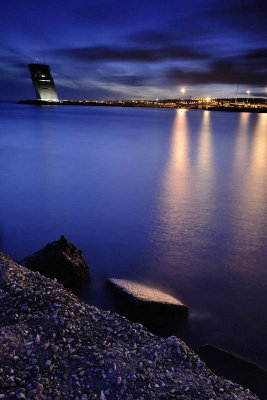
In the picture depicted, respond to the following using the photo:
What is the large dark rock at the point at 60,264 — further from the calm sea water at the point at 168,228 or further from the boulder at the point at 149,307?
the boulder at the point at 149,307

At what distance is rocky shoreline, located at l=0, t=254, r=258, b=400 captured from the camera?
3.07 m

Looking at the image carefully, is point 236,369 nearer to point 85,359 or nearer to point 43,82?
point 85,359

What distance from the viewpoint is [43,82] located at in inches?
5797

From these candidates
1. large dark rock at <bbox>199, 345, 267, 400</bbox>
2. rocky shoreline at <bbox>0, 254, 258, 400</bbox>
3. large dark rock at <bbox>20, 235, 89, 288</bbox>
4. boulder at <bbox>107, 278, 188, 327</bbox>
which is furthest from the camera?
large dark rock at <bbox>20, 235, 89, 288</bbox>

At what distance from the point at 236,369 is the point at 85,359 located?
211 centimetres

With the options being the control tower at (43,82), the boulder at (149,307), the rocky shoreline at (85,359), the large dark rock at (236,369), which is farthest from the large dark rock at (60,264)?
the control tower at (43,82)

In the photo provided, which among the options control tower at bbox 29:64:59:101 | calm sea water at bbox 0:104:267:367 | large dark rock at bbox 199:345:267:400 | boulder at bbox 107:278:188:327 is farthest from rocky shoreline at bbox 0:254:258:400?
control tower at bbox 29:64:59:101

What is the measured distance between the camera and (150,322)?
16.1 ft

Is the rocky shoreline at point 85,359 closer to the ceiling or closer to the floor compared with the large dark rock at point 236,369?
closer to the ceiling

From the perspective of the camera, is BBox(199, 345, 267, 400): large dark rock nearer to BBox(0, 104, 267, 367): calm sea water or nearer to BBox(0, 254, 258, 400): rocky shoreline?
BBox(0, 104, 267, 367): calm sea water

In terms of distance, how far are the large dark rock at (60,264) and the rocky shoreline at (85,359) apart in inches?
46.9

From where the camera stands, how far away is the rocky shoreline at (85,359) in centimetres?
307

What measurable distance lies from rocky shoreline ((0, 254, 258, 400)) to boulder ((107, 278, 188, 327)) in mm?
729

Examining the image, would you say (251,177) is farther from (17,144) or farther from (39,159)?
(17,144)
